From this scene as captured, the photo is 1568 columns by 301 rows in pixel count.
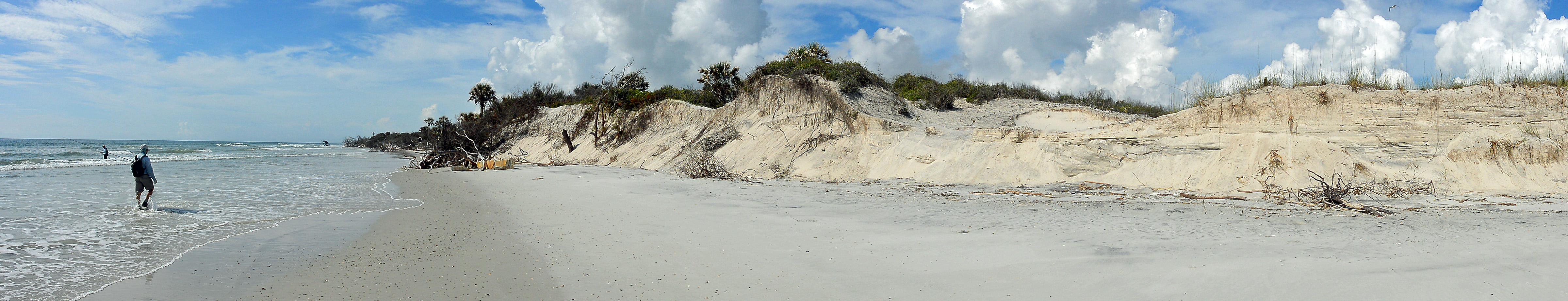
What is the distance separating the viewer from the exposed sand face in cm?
890

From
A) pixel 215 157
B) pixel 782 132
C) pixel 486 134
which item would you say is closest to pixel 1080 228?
pixel 782 132

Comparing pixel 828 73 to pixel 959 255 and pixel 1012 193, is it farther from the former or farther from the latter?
pixel 959 255

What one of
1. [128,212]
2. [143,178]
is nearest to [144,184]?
[143,178]

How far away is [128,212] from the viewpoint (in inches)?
331

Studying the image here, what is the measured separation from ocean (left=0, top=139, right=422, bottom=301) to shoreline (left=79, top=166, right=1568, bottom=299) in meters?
1.47

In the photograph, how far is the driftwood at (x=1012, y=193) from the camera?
8883 millimetres

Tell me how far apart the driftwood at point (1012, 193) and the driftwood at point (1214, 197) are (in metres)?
1.64

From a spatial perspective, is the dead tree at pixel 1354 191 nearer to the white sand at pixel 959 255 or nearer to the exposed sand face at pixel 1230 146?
the exposed sand face at pixel 1230 146

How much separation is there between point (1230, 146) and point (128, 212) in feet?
53.2

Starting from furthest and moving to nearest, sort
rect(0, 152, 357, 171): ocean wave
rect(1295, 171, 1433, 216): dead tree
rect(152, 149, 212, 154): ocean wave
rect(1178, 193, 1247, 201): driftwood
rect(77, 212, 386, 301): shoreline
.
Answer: rect(152, 149, 212, 154): ocean wave < rect(0, 152, 357, 171): ocean wave < rect(1178, 193, 1247, 201): driftwood < rect(1295, 171, 1433, 216): dead tree < rect(77, 212, 386, 301): shoreline

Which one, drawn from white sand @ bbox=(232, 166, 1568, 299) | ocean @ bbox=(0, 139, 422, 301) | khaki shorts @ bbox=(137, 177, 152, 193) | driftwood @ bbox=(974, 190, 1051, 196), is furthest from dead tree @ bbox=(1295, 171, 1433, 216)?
khaki shorts @ bbox=(137, 177, 152, 193)

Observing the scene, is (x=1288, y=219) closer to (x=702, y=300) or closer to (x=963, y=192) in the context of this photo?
(x=963, y=192)

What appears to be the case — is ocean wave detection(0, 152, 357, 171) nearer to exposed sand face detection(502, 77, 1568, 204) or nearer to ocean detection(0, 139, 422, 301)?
ocean detection(0, 139, 422, 301)

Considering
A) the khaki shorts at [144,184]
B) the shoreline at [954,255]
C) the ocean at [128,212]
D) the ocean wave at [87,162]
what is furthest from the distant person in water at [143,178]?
the ocean wave at [87,162]
